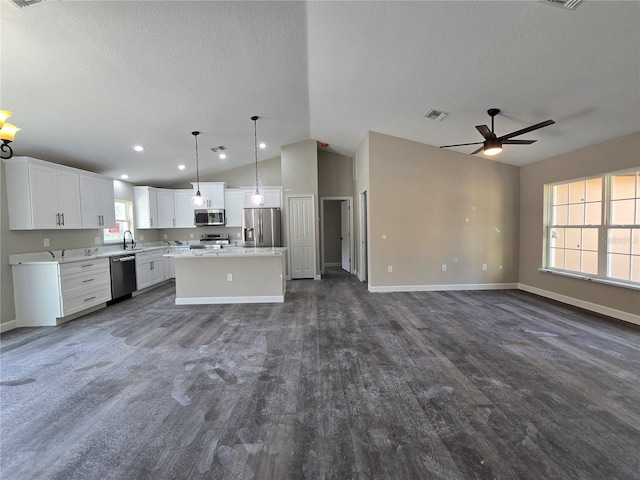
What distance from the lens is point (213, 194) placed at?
719cm

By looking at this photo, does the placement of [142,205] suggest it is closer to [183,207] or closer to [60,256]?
[183,207]

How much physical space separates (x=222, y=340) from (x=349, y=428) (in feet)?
6.47

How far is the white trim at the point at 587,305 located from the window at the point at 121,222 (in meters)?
8.59

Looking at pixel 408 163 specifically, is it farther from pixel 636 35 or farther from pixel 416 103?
pixel 636 35

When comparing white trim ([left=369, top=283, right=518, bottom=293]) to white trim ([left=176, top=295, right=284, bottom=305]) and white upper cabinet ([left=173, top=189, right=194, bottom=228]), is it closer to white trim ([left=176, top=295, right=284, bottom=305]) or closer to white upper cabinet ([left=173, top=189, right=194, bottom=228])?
white trim ([left=176, top=295, right=284, bottom=305])

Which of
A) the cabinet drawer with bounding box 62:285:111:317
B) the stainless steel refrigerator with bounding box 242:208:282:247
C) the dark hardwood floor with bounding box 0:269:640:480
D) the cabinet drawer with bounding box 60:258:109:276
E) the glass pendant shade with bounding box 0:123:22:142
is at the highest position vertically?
the glass pendant shade with bounding box 0:123:22:142

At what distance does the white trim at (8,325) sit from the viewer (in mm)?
3641

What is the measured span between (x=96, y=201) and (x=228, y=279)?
2.83 meters

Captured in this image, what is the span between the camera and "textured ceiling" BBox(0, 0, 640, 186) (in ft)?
7.67

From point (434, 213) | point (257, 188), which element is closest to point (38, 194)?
point (257, 188)

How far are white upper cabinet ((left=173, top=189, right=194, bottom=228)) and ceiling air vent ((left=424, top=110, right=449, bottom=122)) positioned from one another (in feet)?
19.4

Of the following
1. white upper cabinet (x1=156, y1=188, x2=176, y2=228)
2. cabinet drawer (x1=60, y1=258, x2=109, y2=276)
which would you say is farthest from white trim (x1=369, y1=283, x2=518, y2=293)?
white upper cabinet (x1=156, y1=188, x2=176, y2=228)

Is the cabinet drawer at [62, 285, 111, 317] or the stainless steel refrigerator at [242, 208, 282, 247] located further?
the stainless steel refrigerator at [242, 208, 282, 247]

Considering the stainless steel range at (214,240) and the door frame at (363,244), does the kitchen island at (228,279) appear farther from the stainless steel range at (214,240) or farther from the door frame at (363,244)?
the stainless steel range at (214,240)
